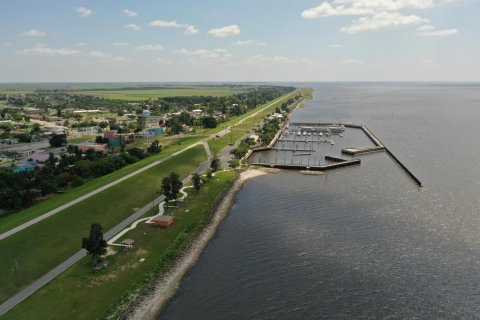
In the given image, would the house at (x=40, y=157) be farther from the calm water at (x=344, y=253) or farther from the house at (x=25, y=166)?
the calm water at (x=344, y=253)

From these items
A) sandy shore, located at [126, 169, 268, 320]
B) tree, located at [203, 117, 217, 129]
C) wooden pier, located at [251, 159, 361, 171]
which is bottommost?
sandy shore, located at [126, 169, 268, 320]

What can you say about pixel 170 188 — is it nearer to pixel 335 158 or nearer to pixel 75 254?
pixel 75 254

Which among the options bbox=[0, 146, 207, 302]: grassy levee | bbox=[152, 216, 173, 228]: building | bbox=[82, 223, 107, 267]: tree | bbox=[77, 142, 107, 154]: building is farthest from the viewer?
bbox=[77, 142, 107, 154]: building

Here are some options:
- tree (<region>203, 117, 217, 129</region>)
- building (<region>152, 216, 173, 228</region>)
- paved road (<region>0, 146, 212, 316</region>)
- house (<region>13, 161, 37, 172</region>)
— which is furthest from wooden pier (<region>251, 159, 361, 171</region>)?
tree (<region>203, 117, 217, 129</region>)

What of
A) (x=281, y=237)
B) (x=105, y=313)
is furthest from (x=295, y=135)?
(x=105, y=313)

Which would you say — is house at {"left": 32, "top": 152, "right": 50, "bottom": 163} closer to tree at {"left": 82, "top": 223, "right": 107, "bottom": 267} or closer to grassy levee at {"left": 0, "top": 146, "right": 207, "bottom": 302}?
grassy levee at {"left": 0, "top": 146, "right": 207, "bottom": 302}

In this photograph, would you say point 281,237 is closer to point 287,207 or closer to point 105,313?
point 287,207

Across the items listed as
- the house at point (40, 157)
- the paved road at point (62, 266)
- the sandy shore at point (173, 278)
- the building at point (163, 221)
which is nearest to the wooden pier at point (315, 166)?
the sandy shore at point (173, 278)

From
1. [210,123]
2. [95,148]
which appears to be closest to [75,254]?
[95,148]
